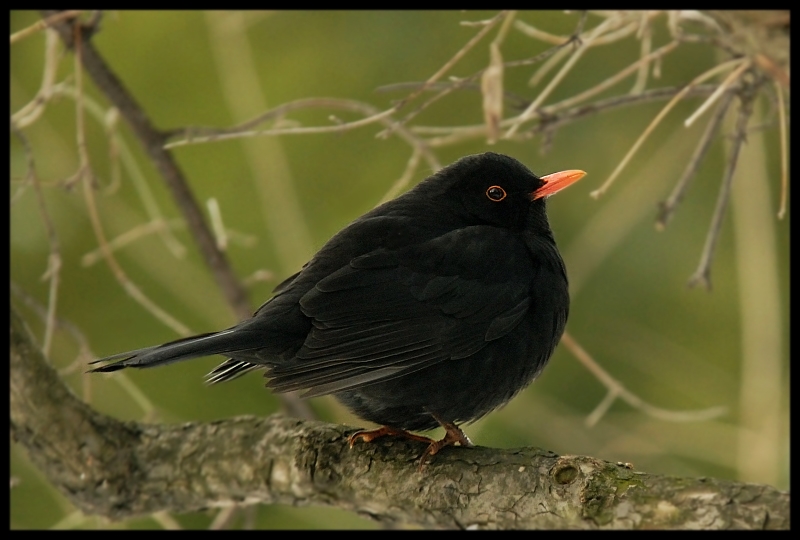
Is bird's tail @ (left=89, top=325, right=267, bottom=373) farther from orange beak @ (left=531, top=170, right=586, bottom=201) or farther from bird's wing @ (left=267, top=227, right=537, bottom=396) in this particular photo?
orange beak @ (left=531, top=170, right=586, bottom=201)

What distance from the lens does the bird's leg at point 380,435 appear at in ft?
10.8

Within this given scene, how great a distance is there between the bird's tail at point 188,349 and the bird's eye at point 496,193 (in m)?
1.20

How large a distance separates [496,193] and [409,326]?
2.75 feet

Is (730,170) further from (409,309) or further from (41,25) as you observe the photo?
(41,25)

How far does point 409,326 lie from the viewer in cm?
333

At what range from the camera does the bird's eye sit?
3.86 meters

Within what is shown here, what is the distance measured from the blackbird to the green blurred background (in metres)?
1.45

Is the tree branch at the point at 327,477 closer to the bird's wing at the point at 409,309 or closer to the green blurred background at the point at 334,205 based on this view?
the bird's wing at the point at 409,309

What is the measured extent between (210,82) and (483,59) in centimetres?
160

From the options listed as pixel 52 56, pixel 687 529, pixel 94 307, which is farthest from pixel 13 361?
pixel 687 529

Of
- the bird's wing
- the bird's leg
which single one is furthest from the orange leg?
the bird's wing

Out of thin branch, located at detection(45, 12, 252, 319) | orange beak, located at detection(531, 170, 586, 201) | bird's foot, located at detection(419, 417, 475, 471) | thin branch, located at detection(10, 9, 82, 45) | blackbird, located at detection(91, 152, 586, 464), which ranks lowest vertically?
bird's foot, located at detection(419, 417, 475, 471)

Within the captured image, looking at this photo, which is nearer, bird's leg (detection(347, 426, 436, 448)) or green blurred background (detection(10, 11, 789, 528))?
bird's leg (detection(347, 426, 436, 448))

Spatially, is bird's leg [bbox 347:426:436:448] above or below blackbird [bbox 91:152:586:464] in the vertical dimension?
below
